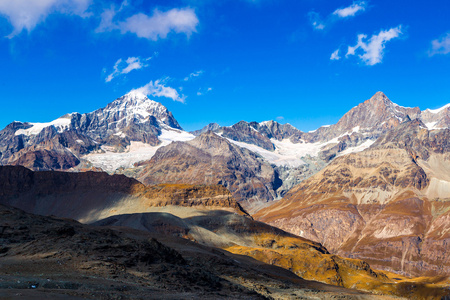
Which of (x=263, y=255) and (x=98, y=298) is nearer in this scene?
(x=98, y=298)

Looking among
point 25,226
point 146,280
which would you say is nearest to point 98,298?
point 146,280

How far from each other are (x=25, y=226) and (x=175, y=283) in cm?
3784

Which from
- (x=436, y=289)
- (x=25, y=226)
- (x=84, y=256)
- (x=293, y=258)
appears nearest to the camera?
(x=84, y=256)

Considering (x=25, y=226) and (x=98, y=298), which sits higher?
(x=25, y=226)

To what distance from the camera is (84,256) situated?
56.3 meters

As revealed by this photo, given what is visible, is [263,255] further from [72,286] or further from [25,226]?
[72,286]

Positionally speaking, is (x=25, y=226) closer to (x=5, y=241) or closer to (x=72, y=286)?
(x=5, y=241)

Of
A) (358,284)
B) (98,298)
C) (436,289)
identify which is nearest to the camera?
(98,298)

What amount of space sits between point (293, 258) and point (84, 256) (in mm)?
→ 137959

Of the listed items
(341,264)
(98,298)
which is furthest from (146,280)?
(341,264)

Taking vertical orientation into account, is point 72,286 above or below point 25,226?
below

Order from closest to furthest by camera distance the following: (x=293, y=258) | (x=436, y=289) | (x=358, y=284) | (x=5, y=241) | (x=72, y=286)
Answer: (x=72, y=286) → (x=5, y=241) → (x=436, y=289) → (x=358, y=284) → (x=293, y=258)

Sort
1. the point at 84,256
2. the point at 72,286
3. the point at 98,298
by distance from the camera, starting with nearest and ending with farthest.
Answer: the point at 98,298, the point at 72,286, the point at 84,256

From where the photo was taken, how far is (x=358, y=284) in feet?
551
